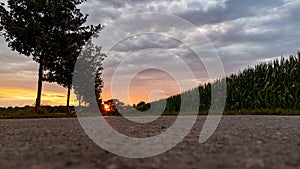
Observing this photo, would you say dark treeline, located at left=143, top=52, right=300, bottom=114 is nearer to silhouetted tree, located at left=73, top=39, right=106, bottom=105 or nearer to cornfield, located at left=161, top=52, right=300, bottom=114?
cornfield, located at left=161, top=52, right=300, bottom=114

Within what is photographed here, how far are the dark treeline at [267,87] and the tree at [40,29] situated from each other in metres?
8.74

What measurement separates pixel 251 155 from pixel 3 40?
18196 millimetres

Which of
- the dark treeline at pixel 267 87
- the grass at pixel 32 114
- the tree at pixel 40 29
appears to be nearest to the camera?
the dark treeline at pixel 267 87

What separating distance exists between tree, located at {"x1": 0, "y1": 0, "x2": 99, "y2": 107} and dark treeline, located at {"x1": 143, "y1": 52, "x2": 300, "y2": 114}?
874cm

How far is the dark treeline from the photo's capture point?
11.8 m

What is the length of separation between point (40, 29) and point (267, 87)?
Result: 36.8 feet

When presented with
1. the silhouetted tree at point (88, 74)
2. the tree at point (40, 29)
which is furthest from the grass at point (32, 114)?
the silhouetted tree at point (88, 74)

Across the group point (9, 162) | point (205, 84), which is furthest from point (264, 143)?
point (205, 84)

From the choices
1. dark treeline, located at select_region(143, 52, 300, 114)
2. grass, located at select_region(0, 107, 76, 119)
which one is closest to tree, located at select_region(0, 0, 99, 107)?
grass, located at select_region(0, 107, 76, 119)

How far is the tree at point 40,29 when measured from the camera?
1726cm

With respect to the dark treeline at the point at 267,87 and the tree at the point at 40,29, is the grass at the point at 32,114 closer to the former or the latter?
the tree at the point at 40,29

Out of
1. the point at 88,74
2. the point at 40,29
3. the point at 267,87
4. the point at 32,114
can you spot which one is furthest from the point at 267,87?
the point at 88,74

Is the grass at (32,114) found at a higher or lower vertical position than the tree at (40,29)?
lower

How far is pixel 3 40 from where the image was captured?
1842 centimetres
